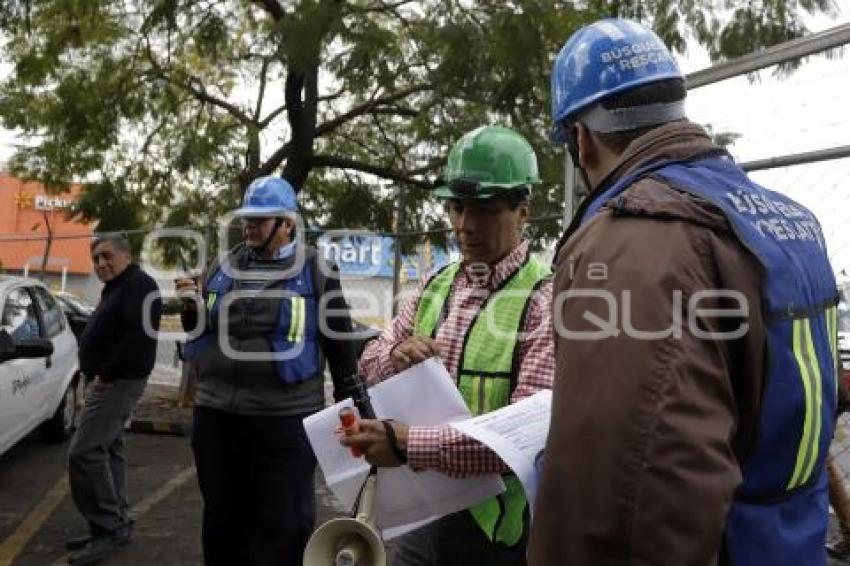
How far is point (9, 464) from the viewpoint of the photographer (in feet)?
21.6

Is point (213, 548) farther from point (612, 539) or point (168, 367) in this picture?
point (168, 367)

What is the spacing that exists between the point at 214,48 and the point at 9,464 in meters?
4.70

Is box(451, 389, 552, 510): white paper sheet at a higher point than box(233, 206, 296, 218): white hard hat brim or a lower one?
lower

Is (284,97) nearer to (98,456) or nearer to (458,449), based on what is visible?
(98,456)

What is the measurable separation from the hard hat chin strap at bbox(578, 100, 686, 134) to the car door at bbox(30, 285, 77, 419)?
618 centimetres

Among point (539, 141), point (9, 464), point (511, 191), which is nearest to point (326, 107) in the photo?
point (539, 141)

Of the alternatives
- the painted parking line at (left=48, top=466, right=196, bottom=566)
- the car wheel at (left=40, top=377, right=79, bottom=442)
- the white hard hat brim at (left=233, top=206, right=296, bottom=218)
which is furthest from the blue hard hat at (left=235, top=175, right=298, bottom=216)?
the car wheel at (left=40, top=377, right=79, bottom=442)

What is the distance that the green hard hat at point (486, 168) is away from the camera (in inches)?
85.1

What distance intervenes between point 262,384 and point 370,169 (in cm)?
608

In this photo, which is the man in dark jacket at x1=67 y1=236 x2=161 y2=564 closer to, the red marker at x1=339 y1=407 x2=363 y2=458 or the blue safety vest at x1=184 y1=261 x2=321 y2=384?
the blue safety vest at x1=184 y1=261 x2=321 y2=384

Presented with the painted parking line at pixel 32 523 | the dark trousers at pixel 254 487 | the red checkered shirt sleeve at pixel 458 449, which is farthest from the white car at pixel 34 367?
the red checkered shirt sleeve at pixel 458 449

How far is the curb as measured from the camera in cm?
818

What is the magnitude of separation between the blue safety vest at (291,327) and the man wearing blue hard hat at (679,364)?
88.9 inches

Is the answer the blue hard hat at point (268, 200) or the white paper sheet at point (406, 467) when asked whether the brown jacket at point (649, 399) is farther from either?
the blue hard hat at point (268, 200)
